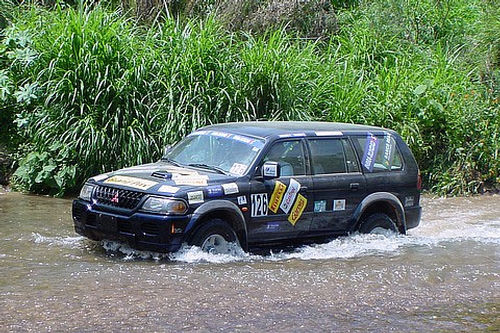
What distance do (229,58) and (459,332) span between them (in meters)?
8.45

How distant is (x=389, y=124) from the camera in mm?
15312

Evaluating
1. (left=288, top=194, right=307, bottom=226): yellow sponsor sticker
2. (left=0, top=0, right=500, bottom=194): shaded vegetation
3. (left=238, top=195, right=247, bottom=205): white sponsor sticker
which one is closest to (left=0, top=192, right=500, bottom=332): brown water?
(left=288, top=194, right=307, bottom=226): yellow sponsor sticker

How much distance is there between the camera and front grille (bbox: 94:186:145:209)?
8333 millimetres

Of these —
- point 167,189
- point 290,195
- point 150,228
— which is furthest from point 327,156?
point 150,228

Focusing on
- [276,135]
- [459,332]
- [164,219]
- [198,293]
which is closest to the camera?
[459,332]

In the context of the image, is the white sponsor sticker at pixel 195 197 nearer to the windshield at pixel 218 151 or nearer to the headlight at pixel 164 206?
the headlight at pixel 164 206

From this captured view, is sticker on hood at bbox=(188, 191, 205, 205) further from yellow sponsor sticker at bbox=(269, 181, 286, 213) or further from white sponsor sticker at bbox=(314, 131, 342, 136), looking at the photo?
white sponsor sticker at bbox=(314, 131, 342, 136)

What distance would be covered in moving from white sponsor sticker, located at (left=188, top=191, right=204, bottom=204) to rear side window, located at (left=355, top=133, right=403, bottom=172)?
2494 millimetres

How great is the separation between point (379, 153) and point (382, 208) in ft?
2.32

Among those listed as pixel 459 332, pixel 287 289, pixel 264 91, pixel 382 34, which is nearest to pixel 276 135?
pixel 287 289

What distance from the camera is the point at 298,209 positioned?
921 cm

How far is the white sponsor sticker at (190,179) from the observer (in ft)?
27.8

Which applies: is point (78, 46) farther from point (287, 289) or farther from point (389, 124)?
point (287, 289)

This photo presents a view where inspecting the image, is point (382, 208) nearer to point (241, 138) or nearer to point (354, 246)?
point (354, 246)
